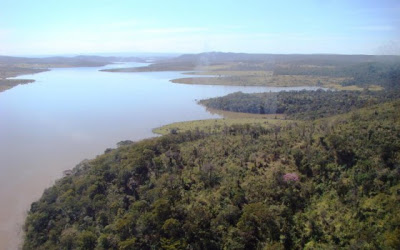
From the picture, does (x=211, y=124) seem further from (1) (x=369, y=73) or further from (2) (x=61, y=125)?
(1) (x=369, y=73)

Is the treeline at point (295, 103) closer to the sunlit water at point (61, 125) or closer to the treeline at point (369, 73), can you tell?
the sunlit water at point (61, 125)

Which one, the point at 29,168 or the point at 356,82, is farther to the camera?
the point at 356,82

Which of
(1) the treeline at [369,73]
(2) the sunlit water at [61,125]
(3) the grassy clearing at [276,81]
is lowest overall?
(2) the sunlit water at [61,125]

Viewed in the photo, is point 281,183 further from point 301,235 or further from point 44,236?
point 44,236

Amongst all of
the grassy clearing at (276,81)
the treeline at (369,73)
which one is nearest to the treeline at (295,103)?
the treeline at (369,73)

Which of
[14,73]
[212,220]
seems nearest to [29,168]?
[212,220]

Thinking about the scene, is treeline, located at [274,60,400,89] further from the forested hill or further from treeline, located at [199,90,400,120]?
the forested hill
